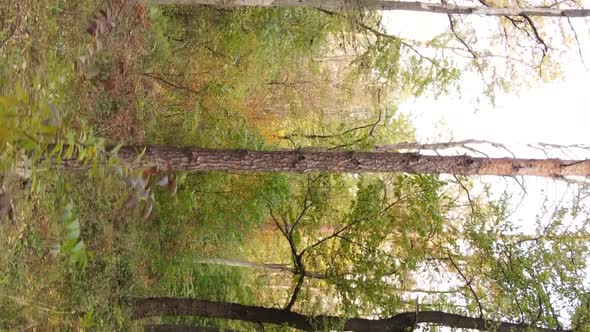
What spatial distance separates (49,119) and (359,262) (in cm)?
714

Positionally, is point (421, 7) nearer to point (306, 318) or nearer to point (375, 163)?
point (375, 163)

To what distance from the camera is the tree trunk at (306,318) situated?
869cm

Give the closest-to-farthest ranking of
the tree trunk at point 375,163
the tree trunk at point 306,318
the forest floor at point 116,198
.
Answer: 1. the forest floor at point 116,198
2. the tree trunk at point 375,163
3. the tree trunk at point 306,318

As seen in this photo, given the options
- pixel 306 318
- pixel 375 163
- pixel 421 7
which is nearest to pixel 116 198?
pixel 375 163

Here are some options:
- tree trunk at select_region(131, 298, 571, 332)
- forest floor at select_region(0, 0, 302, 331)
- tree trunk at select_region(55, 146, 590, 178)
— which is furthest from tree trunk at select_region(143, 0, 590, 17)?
tree trunk at select_region(131, 298, 571, 332)

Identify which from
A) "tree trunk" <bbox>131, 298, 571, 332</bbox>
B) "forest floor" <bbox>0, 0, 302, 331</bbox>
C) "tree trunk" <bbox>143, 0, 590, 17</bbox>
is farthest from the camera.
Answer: "tree trunk" <bbox>131, 298, 571, 332</bbox>

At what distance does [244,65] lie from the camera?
12680 millimetres

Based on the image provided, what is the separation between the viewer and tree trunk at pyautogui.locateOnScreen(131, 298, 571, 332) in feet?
28.5

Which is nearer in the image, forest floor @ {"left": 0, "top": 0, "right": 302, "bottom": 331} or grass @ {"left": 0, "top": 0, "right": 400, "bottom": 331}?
forest floor @ {"left": 0, "top": 0, "right": 302, "bottom": 331}

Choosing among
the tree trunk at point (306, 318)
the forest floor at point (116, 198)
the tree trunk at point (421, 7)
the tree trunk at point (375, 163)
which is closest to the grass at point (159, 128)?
the forest floor at point (116, 198)

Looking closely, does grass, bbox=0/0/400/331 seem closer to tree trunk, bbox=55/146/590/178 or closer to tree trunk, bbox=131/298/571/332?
tree trunk, bbox=131/298/571/332

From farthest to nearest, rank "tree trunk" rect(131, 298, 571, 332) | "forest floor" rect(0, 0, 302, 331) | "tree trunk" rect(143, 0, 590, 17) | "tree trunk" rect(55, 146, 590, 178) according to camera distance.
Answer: "tree trunk" rect(131, 298, 571, 332), "tree trunk" rect(143, 0, 590, 17), "tree trunk" rect(55, 146, 590, 178), "forest floor" rect(0, 0, 302, 331)

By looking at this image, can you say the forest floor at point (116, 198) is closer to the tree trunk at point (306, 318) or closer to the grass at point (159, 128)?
the grass at point (159, 128)

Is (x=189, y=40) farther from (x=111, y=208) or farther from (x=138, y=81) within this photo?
(x=111, y=208)
